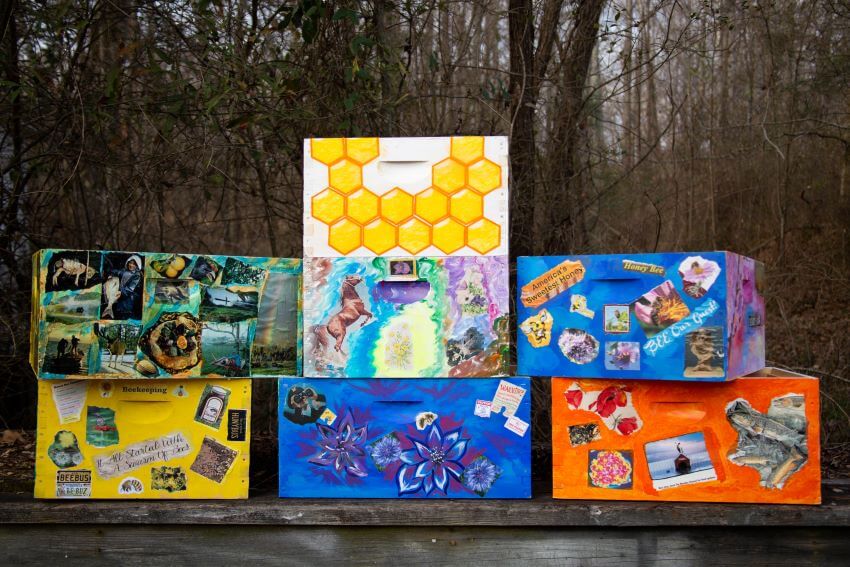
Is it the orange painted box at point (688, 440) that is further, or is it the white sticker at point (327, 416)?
the white sticker at point (327, 416)

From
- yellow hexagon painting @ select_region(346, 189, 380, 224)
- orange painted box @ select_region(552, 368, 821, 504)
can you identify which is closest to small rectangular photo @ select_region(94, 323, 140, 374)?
yellow hexagon painting @ select_region(346, 189, 380, 224)

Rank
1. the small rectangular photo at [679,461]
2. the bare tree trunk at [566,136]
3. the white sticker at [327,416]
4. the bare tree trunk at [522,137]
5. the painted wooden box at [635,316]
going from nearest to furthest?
the painted wooden box at [635,316], the small rectangular photo at [679,461], the white sticker at [327,416], the bare tree trunk at [522,137], the bare tree trunk at [566,136]

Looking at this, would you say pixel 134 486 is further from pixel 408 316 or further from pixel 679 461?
pixel 679 461

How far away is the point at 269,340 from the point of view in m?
2.88

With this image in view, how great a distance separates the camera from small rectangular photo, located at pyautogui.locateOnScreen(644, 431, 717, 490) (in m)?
2.68

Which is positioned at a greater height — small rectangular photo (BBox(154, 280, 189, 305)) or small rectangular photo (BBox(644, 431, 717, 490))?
small rectangular photo (BBox(154, 280, 189, 305))

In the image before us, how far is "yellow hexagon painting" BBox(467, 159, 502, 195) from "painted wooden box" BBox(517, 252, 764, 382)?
0.97ft

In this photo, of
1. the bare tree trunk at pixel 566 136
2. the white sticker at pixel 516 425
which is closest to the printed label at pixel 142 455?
the white sticker at pixel 516 425

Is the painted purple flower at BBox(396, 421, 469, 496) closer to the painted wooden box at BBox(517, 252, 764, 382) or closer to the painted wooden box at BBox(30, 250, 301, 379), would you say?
the painted wooden box at BBox(517, 252, 764, 382)

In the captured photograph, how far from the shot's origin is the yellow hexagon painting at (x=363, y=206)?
109 inches

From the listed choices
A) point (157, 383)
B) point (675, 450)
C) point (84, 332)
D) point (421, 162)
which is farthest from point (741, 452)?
point (84, 332)

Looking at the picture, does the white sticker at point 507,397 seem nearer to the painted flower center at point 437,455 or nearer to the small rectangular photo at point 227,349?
the painted flower center at point 437,455

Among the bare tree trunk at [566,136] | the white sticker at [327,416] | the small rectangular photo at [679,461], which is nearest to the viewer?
the small rectangular photo at [679,461]

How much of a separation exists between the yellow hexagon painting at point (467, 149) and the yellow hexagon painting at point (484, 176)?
0.02 meters
